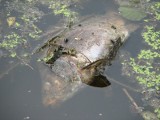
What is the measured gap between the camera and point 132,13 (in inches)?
140

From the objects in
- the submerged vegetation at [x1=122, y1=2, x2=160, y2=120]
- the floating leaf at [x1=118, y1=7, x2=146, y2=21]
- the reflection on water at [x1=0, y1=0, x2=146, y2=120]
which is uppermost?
the floating leaf at [x1=118, y1=7, x2=146, y2=21]

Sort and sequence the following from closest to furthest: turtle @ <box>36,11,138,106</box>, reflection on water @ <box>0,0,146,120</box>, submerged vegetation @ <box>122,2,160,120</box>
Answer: reflection on water @ <box>0,0,146,120</box> → turtle @ <box>36,11,138,106</box> → submerged vegetation @ <box>122,2,160,120</box>

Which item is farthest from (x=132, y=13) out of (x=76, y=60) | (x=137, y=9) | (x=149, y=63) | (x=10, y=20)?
(x=10, y=20)

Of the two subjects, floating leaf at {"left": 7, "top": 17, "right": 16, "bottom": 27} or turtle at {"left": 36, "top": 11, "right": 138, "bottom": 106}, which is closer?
turtle at {"left": 36, "top": 11, "right": 138, "bottom": 106}

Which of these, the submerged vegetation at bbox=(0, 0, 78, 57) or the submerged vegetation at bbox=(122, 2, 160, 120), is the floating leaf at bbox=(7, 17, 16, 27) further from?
the submerged vegetation at bbox=(122, 2, 160, 120)

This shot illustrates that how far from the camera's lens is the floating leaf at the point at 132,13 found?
352 cm

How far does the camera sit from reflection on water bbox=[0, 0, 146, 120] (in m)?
2.62

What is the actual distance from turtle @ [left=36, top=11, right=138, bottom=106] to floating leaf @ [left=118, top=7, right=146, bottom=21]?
0.56m

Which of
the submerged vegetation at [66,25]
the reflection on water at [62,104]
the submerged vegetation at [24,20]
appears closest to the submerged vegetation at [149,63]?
the submerged vegetation at [66,25]

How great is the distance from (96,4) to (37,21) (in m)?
0.71

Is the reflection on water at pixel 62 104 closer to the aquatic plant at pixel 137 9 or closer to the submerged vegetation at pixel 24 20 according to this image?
the submerged vegetation at pixel 24 20

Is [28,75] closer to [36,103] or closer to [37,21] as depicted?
[36,103]

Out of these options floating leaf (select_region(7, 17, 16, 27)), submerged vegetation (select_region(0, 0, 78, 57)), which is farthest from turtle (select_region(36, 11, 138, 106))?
floating leaf (select_region(7, 17, 16, 27))

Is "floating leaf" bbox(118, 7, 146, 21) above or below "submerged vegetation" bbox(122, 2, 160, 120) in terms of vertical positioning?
above
